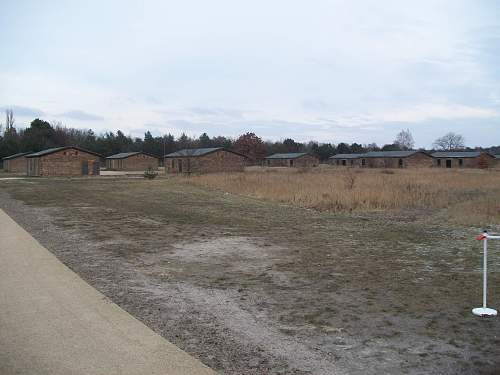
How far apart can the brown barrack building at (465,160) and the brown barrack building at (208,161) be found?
1469 inches

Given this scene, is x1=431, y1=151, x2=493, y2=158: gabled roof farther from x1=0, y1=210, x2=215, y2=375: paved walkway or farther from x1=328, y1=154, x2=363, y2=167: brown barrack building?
x1=0, y1=210, x2=215, y2=375: paved walkway

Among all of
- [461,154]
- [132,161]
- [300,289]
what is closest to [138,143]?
[132,161]

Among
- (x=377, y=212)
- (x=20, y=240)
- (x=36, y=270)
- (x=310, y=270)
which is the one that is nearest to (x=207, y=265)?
(x=310, y=270)

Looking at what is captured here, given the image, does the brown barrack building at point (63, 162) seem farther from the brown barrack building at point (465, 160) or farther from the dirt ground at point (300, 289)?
the brown barrack building at point (465, 160)

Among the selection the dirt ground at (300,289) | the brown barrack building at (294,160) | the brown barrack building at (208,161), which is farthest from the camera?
the brown barrack building at (294,160)

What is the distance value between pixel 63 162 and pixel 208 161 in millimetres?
16323

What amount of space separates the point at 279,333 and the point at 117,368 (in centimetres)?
176

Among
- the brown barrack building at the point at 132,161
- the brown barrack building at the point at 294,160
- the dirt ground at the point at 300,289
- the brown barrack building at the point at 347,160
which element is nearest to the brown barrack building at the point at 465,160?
the brown barrack building at the point at 347,160

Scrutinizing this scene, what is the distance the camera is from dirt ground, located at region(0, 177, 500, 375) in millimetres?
4445

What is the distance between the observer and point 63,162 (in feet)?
172

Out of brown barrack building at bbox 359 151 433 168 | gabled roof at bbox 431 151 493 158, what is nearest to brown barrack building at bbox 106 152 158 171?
brown barrack building at bbox 359 151 433 168

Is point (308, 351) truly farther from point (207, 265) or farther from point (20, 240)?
point (20, 240)

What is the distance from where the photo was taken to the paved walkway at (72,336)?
3959mm

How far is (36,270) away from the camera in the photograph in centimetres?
748
